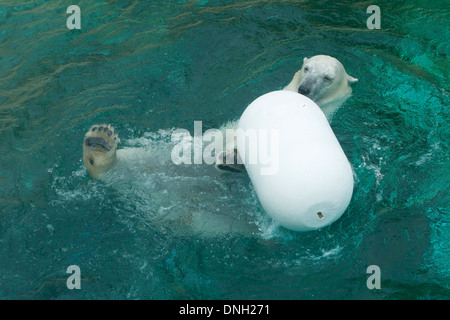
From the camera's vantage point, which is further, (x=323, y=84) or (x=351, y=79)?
(x=351, y=79)

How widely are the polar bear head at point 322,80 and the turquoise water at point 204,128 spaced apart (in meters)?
0.29

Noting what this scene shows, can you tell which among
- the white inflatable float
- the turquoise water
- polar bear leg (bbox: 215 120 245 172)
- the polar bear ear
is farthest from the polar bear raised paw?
the polar bear ear

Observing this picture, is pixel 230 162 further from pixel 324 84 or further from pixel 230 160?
pixel 324 84

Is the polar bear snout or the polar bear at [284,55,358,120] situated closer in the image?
the polar bear snout

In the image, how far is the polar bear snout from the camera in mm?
4945

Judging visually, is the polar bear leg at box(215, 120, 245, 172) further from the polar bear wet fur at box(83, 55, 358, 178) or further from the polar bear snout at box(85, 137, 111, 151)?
the polar bear snout at box(85, 137, 111, 151)

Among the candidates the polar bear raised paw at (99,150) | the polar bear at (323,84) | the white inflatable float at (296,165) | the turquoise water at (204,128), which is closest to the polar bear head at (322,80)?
the polar bear at (323,84)

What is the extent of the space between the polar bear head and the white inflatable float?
1279 mm

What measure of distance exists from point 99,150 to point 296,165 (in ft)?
7.25

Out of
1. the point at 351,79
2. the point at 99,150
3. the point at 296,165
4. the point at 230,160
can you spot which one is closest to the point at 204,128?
the point at 230,160

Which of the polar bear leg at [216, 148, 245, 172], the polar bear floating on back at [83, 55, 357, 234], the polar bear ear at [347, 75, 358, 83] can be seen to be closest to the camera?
the polar bear floating on back at [83, 55, 357, 234]

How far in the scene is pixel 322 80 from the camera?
5.58 metres

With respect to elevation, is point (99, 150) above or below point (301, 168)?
above

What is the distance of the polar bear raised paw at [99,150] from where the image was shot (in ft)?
16.3
